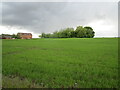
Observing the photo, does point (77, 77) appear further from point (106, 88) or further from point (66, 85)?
point (106, 88)

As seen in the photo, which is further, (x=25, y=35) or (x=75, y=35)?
(x=25, y=35)

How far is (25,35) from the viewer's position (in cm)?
11325

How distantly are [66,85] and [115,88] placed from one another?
5.85 feet

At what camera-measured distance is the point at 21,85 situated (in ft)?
11.2

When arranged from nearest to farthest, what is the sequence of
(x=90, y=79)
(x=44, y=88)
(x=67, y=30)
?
(x=44, y=88) < (x=90, y=79) < (x=67, y=30)

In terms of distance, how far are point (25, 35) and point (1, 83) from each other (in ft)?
386

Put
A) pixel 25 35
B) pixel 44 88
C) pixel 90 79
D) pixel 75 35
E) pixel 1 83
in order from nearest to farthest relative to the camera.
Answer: pixel 44 88, pixel 1 83, pixel 90 79, pixel 75 35, pixel 25 35

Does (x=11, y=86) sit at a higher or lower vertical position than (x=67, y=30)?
lower

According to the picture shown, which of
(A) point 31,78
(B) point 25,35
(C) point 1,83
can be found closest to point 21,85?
(A) point 31,78

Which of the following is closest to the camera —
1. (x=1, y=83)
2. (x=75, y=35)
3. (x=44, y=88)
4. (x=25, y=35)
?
(x=44, y=88)

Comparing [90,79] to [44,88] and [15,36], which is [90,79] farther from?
[15,36]

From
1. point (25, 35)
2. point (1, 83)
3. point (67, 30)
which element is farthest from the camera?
point (25, 35)

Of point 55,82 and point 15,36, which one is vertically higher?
Result: point 15,36

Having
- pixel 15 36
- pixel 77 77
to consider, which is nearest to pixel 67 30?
pixel 15 36
